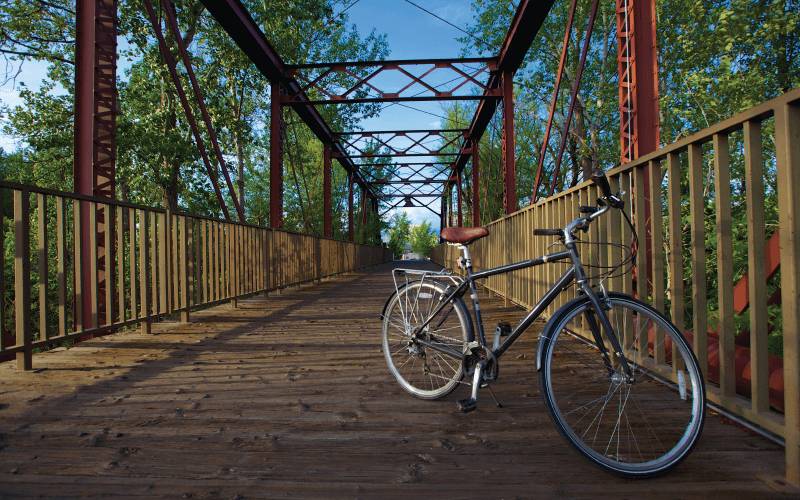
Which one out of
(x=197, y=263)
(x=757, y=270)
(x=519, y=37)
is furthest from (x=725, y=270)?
(x=519, y=37)

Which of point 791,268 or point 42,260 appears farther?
point 42,260

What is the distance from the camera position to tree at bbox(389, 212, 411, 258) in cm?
4401

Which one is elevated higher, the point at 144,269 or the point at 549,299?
the point at 144,269

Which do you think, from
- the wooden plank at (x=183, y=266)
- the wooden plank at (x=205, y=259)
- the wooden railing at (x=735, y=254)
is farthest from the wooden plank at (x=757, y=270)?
the wooden plank at (x=205, y=259)

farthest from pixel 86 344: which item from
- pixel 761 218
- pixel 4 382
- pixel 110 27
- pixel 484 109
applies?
pixel 484 109

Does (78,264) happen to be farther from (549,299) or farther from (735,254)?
(735,254)

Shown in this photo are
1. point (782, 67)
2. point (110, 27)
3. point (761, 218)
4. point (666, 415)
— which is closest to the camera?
point (761, 218)

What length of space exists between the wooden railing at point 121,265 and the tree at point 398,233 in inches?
Answer: 1375

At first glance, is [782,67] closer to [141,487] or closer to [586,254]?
[586,254]

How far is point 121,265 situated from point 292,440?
249 centimetres

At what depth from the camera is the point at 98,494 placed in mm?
1308

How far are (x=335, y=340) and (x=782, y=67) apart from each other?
32.4ft

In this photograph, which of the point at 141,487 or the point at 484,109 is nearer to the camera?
the point at 141,487

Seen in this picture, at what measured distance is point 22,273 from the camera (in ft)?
8.24
